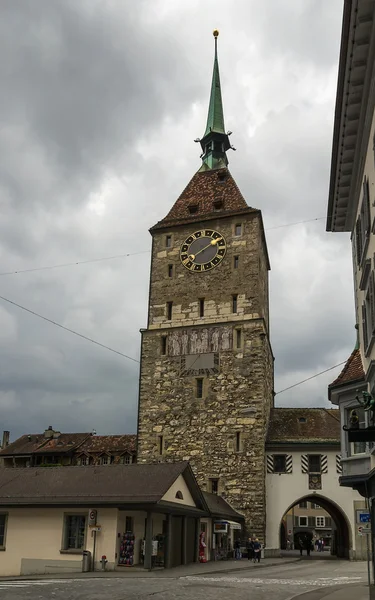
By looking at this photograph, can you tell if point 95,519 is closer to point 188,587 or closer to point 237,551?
→ point 188,587

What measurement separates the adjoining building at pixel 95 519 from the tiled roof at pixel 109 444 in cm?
2649

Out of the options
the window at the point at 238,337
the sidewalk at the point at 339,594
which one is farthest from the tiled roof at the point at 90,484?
the window at the point at 238,337

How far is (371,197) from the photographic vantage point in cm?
1292

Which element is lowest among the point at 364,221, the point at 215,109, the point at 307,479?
the point at 307,479

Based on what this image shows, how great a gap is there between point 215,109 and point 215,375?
2450 centimetres

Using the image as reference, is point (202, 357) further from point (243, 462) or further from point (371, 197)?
point (371, 197)

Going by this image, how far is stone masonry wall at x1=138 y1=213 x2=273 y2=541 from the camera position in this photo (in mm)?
35844

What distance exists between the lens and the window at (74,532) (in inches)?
898

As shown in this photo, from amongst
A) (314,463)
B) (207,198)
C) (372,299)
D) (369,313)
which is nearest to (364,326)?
(369,313)

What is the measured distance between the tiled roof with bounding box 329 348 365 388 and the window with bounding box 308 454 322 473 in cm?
1986

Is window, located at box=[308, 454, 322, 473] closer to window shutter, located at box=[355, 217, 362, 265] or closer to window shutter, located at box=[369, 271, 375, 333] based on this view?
window shutter, located at box=[355, 217, 362, 265]

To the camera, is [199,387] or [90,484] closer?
[90,484]

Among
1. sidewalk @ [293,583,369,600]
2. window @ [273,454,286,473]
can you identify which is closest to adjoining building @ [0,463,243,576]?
sidewalk @ [293,583,369,600]

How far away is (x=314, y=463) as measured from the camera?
120ft
